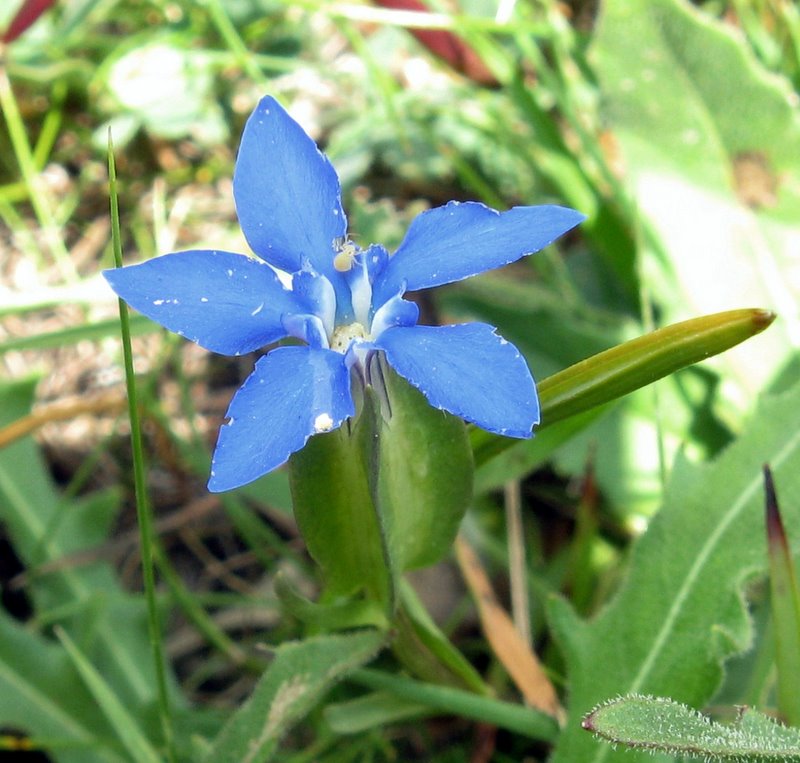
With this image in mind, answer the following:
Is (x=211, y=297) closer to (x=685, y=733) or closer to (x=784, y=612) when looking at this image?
(x=685, y=733)

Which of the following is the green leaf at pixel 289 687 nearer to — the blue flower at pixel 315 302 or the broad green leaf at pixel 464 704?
the broad green leaf at pixel 464 704

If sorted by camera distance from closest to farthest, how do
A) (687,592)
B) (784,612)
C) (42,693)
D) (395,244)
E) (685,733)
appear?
(685,733)
(784,612)
(687,592)
(42,693)
(395,244)

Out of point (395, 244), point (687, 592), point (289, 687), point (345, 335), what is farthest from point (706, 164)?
point (289, 687)

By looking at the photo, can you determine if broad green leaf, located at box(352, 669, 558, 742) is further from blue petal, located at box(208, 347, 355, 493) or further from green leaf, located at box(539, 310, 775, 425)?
blue petal, located at box(208, 347, 355, 493)

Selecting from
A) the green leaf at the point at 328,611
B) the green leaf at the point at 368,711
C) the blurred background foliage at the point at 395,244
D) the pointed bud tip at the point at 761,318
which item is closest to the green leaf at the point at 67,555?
the blurred background foliage at the point at 395,244

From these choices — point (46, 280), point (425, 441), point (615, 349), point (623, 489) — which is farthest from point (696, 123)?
point (46, 280)

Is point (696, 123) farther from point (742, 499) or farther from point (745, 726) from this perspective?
point (745, 726)

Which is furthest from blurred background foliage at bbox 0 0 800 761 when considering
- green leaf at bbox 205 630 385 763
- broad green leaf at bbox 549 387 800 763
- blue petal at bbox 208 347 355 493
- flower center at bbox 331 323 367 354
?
blue petal at bbox 208 347 355 493
